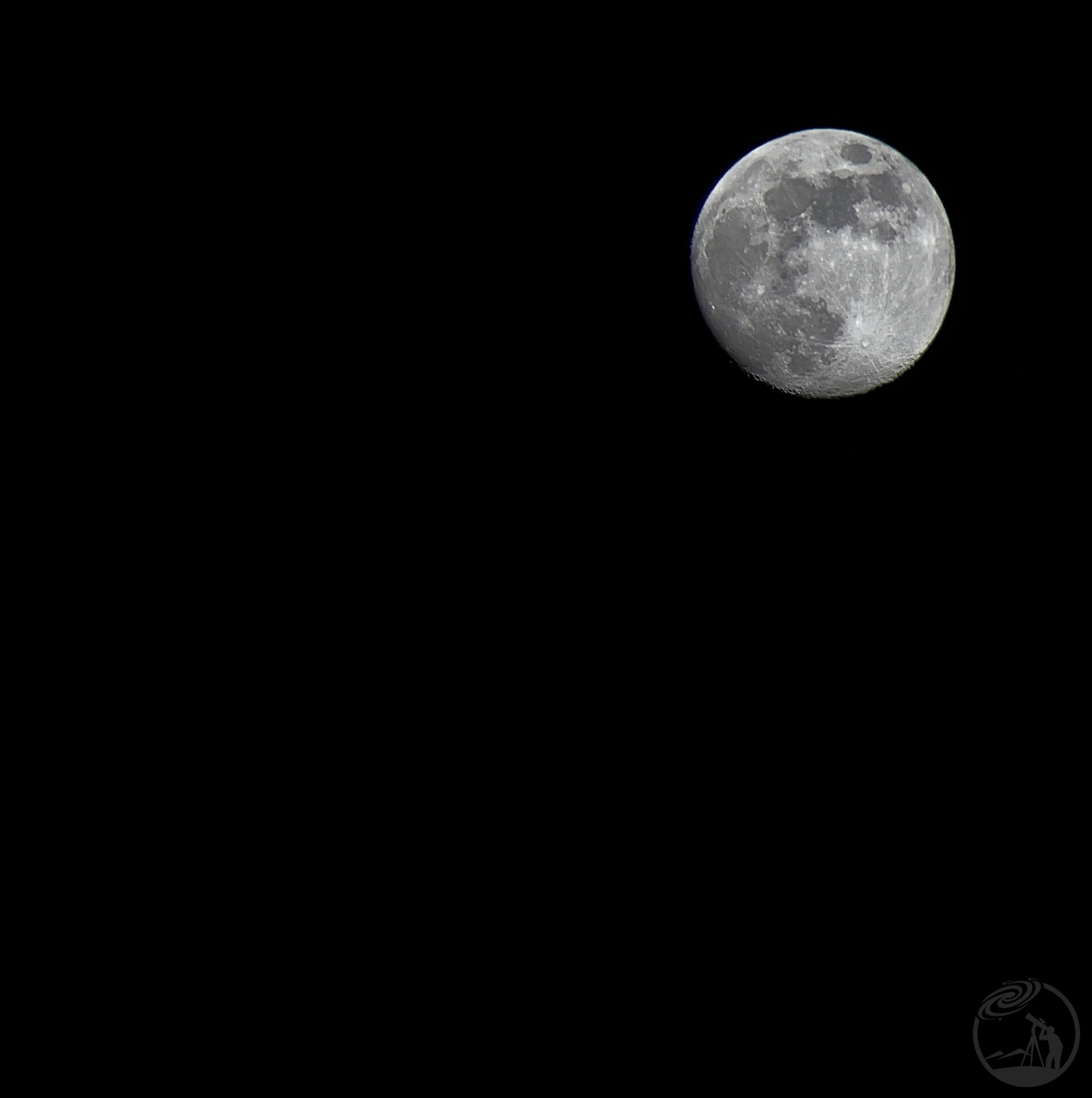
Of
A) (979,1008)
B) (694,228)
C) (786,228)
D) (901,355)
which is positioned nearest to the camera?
(786,228)

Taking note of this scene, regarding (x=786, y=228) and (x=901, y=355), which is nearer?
(x=786, y=228)

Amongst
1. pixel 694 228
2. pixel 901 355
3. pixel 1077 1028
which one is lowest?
pixel 1077 1028

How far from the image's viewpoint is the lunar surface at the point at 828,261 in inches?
114

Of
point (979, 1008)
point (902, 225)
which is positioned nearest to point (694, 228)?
point (902, 225)

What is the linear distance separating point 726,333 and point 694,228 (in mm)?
609

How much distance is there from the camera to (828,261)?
2879 mm

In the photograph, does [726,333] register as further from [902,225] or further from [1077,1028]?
[1077,1028]

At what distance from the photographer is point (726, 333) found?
130 inches

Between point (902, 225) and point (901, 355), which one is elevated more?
point (902, 225)

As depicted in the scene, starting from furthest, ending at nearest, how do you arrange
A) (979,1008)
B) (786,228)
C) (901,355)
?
(979,1008)
(901,355)
(786,228)

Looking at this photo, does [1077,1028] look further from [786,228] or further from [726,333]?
[786,228]

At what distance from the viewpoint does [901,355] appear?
125 inches

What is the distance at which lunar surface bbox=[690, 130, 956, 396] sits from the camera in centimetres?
290

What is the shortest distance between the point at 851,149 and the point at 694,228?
0.74m
